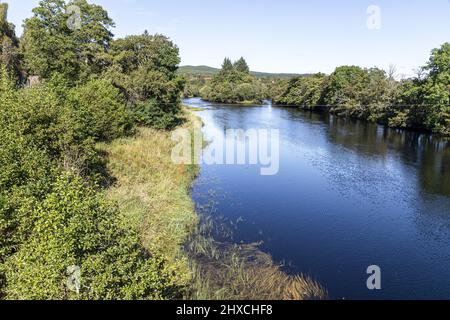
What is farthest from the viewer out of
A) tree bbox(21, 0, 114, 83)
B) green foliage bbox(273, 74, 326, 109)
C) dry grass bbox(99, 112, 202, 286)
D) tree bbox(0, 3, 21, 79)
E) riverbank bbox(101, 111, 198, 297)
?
green foliage bbox(273, 74, 326, 109)

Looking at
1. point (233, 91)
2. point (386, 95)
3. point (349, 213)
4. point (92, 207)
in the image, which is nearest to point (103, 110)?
point (92, 207)

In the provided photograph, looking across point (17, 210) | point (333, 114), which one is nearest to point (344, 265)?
point (17, 210)

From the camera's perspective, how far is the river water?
16266 millimetres

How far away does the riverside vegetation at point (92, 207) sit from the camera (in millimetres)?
9453

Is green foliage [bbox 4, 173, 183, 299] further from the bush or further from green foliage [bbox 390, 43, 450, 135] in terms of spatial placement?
green foliage [bbox 390, 43, 450, 135]

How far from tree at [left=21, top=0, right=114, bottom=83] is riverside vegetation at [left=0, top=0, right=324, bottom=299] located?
0.47 ft

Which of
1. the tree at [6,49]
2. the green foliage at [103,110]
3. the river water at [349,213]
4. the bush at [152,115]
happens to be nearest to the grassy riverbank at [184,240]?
the river water at [349,213]

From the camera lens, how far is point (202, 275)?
49.4ft

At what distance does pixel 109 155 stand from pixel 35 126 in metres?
10.3

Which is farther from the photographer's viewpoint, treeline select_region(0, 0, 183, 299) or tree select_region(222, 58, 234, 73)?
tree select_region(222, 58, 234, 73)

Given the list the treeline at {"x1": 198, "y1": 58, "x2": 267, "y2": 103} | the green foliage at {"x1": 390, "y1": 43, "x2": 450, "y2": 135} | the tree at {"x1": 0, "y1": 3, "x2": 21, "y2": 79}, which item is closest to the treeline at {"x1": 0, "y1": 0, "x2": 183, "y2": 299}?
the tree at {"x1": 0, "y1": 3, "x2": 21, "y2": 79}

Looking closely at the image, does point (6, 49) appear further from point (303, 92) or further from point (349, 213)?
point (303, 92)

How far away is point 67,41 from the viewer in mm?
36062

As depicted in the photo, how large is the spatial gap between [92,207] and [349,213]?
17.3 meters
